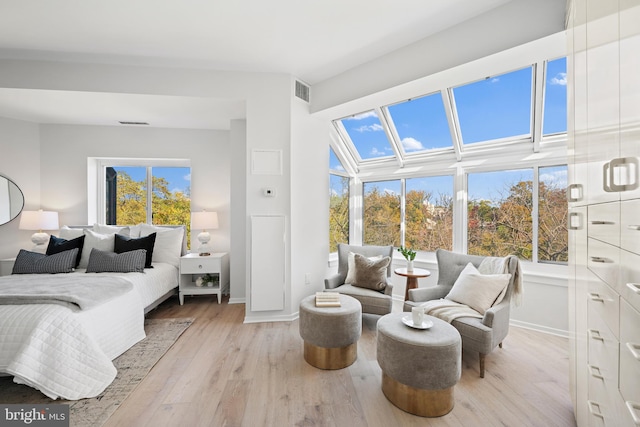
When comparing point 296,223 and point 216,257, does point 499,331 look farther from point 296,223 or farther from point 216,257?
point 216,257

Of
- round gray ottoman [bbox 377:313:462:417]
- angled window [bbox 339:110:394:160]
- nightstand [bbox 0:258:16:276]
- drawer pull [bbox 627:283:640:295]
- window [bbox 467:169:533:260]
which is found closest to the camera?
drawer pull [bbox 627:283:640:295]

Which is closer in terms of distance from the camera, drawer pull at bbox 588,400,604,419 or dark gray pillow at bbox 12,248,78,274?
drawer pull at bbox 588,400,604,419

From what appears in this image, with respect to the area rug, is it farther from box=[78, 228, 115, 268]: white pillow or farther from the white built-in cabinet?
the white built-in cabinet

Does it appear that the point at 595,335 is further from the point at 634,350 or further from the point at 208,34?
the point at 208,34

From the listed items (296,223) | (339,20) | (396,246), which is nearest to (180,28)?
(339,20)

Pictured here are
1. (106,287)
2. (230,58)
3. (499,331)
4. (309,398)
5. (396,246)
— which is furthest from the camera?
(396,246)

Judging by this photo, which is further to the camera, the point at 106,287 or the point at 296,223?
the point at 296,223

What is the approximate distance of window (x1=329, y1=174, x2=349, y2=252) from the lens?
430 centimetres

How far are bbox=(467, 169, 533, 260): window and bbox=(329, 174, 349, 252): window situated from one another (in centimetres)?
187

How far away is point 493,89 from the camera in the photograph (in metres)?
3.03

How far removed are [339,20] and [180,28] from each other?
1.47 metres

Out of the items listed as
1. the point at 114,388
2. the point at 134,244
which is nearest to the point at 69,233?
the point at 134,244

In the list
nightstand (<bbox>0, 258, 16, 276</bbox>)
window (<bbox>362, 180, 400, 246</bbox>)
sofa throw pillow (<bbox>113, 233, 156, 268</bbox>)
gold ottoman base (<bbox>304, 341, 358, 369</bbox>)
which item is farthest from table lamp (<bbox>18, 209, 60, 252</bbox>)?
window (<bbox>362, 180, 400, 246</bbox>)

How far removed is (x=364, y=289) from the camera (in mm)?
3084
